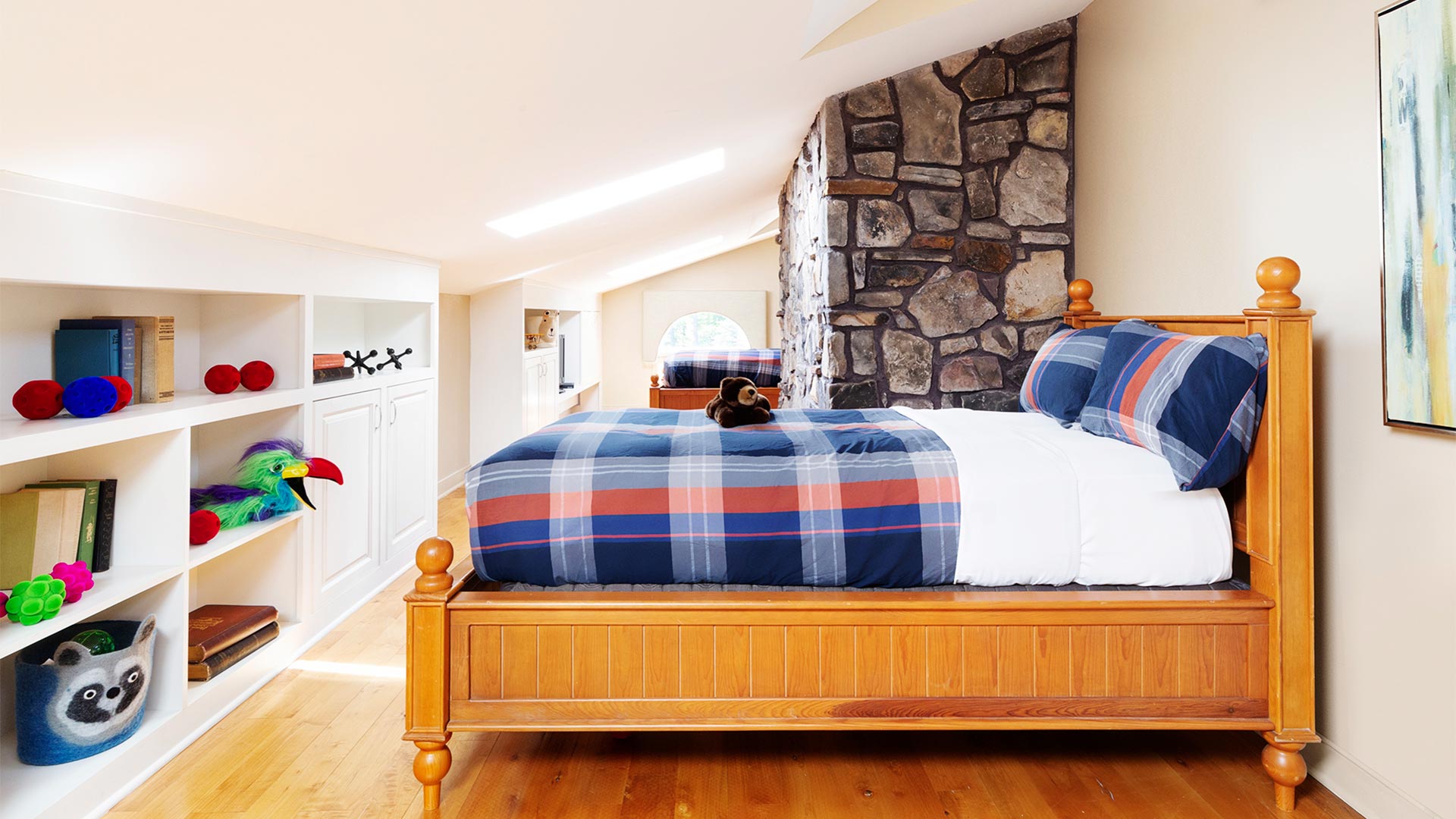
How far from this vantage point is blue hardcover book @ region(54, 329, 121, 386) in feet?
7.64

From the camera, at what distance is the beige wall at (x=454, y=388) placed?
573 centimetres

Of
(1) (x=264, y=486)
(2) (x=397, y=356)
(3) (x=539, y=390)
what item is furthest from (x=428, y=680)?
(3) (x=539, y=390)

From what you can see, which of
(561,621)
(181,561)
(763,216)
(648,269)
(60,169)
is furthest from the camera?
(648,269)

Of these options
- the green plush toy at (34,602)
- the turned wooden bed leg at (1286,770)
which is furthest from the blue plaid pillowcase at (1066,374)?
the green plush toy at (34,602)

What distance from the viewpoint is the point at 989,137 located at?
12.1 ft

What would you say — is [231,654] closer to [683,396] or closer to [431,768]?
[431,768]

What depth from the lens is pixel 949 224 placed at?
3.71 m

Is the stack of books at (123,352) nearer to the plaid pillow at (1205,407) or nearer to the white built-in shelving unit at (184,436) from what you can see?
the white built-in shelving unit at (184,436)

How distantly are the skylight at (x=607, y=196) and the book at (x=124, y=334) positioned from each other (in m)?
1.66

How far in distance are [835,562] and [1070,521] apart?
21.0 inches

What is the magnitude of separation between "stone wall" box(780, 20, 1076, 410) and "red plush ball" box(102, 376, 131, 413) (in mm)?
2397

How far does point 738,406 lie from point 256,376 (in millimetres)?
1532

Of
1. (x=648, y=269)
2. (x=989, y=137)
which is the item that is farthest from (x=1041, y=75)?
(x=648, y=269)

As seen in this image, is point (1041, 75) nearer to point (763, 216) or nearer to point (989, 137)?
point (989, 137)
